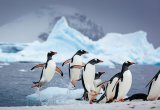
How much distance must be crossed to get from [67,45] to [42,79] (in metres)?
35.9

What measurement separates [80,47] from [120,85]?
116ft

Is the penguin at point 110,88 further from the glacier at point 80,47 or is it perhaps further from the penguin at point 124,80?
the glacier at point 80,47

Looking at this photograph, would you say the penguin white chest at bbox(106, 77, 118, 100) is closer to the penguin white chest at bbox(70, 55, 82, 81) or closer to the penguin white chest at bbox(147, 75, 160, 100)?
the penguin white chest at bbox(147, 75, 160, 100)

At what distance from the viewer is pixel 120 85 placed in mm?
6117

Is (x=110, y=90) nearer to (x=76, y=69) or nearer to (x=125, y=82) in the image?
(x=125, y=82)

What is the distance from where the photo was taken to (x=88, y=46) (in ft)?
133

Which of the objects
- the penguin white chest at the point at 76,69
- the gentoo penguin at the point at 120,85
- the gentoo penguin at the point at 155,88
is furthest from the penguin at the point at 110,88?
the penguin white chest at the point at 76,69

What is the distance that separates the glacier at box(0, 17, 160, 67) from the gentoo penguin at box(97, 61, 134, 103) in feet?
100.0

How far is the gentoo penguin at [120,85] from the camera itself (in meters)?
6.09

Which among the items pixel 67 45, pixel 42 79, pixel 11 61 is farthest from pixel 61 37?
pixel 42 79

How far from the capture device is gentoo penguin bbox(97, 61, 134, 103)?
6.09 metres

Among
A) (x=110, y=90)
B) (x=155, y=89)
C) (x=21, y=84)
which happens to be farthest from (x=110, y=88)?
(x=21, y=84)

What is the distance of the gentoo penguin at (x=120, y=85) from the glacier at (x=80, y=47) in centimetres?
3047

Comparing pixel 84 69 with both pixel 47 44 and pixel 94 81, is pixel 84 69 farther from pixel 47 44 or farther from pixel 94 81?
pixel 47 44
